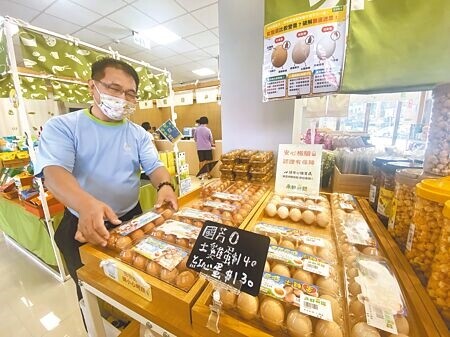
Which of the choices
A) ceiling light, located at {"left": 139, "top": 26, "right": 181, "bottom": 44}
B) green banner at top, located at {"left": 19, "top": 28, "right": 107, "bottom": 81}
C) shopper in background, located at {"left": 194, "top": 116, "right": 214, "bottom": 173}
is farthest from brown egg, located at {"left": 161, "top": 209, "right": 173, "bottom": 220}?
ceiling light, located at {"left": 139, "top": 26, "right": 181, "bottom": 44}

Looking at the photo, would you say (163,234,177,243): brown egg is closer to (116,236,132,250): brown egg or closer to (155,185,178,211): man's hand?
Answer: (116,236,132,250): brown egg

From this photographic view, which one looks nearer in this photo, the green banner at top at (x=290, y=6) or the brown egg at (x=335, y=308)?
the brown egg at (x=335, y=308)

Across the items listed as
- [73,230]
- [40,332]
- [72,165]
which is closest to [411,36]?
[72,165]

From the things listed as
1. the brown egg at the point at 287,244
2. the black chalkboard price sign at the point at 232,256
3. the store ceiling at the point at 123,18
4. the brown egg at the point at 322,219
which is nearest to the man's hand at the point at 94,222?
the black chalkboard price sign at the point at 232,256

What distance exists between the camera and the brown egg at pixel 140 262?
64cm

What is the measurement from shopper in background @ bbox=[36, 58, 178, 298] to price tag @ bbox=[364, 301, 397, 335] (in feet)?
2.67

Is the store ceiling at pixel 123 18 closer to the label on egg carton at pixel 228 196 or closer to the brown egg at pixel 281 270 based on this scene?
the label on egg carton at pixel 228 196

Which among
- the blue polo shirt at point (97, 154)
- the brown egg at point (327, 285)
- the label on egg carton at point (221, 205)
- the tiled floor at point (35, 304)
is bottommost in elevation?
the tiled floor at point (35, 304)

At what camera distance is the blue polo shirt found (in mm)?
970

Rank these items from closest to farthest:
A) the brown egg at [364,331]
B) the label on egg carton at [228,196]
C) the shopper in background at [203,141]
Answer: the brown egg at [364,331] → the label on egg carton at [228,196] → the shopper in background at [203,141]

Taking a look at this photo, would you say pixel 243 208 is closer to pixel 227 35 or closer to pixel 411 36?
pixel 411 36

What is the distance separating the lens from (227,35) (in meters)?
1.63

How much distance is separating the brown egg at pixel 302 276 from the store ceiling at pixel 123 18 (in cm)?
392

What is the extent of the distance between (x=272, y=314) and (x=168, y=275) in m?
0.30
